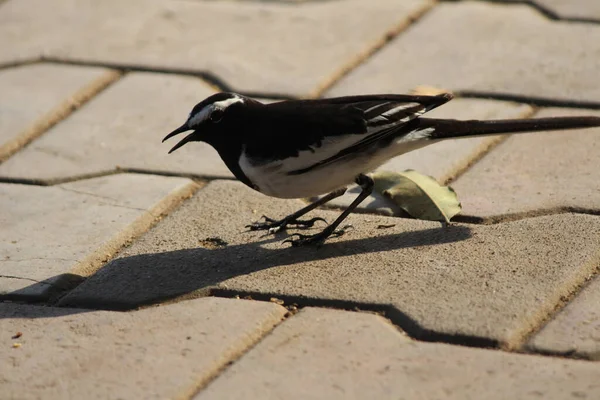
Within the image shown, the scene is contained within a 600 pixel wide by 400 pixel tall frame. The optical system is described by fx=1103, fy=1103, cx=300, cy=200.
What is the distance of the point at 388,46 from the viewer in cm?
689

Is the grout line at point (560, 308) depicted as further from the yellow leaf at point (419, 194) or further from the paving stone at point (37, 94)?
the paving stone at point (37, 94)

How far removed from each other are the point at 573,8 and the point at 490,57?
98cm

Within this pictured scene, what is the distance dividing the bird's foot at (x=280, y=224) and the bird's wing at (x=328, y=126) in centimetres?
34

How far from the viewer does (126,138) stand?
6.00 meters

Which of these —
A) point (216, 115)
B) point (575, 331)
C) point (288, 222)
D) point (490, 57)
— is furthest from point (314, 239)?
point (490, 57)

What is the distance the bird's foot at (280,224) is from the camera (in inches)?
195

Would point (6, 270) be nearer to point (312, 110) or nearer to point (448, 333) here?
point (312, 110)

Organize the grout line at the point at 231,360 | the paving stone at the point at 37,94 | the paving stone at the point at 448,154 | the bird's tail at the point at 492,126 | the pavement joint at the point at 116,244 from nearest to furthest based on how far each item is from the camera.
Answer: the grout line at the point at 231,360, the pavement joint at the point at 116,244, the bird's tail at the point at 492,126, the paving stone at the point at 448,154, the paving stone at the point at 37,94

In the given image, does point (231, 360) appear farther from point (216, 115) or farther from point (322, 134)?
point (216, 115)

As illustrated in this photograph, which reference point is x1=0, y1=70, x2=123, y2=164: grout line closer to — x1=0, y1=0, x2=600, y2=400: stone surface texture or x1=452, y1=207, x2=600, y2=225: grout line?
x1=0, y1=0, x2=600, y2=400: stone surface texture

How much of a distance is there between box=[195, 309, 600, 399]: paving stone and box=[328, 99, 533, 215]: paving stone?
1313 mm

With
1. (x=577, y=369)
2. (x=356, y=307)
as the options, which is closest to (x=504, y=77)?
(x=356, y=307)

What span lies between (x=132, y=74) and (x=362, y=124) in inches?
95.5

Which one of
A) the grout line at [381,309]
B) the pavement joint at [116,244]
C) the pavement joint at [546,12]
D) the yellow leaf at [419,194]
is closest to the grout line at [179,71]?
the pavement joint at [116,244]
